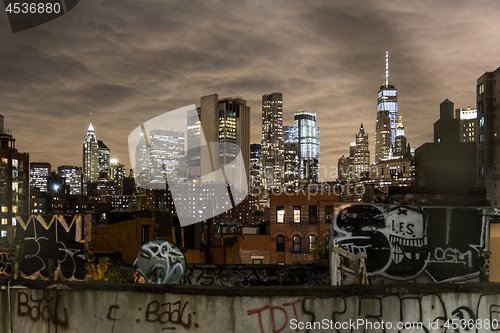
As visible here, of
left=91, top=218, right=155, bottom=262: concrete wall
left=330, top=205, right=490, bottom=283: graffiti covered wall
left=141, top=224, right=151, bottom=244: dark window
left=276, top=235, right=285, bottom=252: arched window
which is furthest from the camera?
left=276, top=235, right=285, bottom=252: arched window

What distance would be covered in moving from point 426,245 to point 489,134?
9231 centimetres

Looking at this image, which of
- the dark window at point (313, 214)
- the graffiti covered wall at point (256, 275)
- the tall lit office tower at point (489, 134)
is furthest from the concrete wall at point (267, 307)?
the tall lit office tower at point (489, 134)

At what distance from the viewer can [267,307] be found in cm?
581

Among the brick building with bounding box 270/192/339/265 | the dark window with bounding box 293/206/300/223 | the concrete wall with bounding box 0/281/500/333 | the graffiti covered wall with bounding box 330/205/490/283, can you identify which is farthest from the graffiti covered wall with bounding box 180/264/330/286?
the dark window with bounding box 293/206/300/223

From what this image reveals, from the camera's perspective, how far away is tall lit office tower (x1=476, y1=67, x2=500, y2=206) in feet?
274

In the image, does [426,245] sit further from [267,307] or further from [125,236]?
[125,236]

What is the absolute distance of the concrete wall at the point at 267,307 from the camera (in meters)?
5.81

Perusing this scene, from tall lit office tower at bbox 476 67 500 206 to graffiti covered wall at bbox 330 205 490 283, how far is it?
284 feet

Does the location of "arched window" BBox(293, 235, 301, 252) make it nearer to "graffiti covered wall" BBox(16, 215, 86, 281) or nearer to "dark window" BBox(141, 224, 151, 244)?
"dark window" BBox(141, 224, 151, 244)

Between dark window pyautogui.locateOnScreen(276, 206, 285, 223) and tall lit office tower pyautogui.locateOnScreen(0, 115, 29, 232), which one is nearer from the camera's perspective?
dark window pyautogui.locateOnScreen(276, 206, 285, 223)

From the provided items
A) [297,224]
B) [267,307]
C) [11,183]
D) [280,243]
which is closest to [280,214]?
[297,224]

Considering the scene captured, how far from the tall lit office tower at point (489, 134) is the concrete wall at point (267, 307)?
91610 mm

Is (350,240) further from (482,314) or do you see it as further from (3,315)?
(3,315)

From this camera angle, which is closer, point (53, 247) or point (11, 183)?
point (53, 247)
